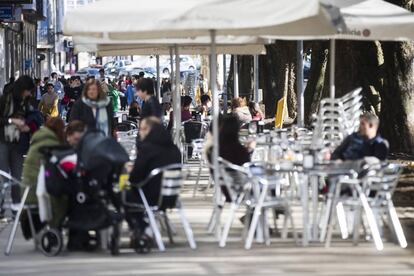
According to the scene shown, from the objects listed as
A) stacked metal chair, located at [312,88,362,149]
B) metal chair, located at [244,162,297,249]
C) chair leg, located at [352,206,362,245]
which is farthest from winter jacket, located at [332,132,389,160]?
stacked metal chair, located at [312,88,362,149]

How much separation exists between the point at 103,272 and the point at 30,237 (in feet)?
5.68

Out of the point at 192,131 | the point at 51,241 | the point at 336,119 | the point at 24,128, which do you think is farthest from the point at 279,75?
the point at 51,241

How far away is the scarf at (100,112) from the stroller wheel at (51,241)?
10.1 ft

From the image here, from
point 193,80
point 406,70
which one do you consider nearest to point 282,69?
point 193,80

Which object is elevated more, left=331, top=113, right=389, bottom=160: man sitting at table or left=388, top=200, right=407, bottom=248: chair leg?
left=331, top=113, right=389, bottom=160: man sitting at table

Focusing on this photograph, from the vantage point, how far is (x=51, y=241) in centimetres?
1131

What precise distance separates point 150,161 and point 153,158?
40 mm

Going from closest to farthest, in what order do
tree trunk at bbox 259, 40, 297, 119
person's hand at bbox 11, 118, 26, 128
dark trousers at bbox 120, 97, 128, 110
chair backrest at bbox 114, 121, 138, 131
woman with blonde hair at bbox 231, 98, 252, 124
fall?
person's hand at bbox 11, 118, 26, 128 → chair backrest at bbox 114, 121, 138, 131 → woman with blonde hair at bbox 231, 98, 252, 124 → tree trunk at bbox 259, 40, 297, 119 → dark trousers at bbox 120, 97, 128, 110

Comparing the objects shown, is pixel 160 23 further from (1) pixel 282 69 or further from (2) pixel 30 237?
(1) pixel 282 69

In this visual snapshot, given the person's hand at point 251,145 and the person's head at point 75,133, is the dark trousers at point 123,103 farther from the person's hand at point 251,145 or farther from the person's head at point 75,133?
the person's head at point 75,133

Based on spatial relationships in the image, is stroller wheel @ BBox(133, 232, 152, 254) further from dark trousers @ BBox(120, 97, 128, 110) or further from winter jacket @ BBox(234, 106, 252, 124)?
dark trousers @ BBox(120, 97, 128, 110)

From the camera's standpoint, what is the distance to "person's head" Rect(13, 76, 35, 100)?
46.6 ft

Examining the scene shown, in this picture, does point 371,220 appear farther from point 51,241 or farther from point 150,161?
point 51,241

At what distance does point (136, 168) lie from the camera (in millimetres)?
11406
